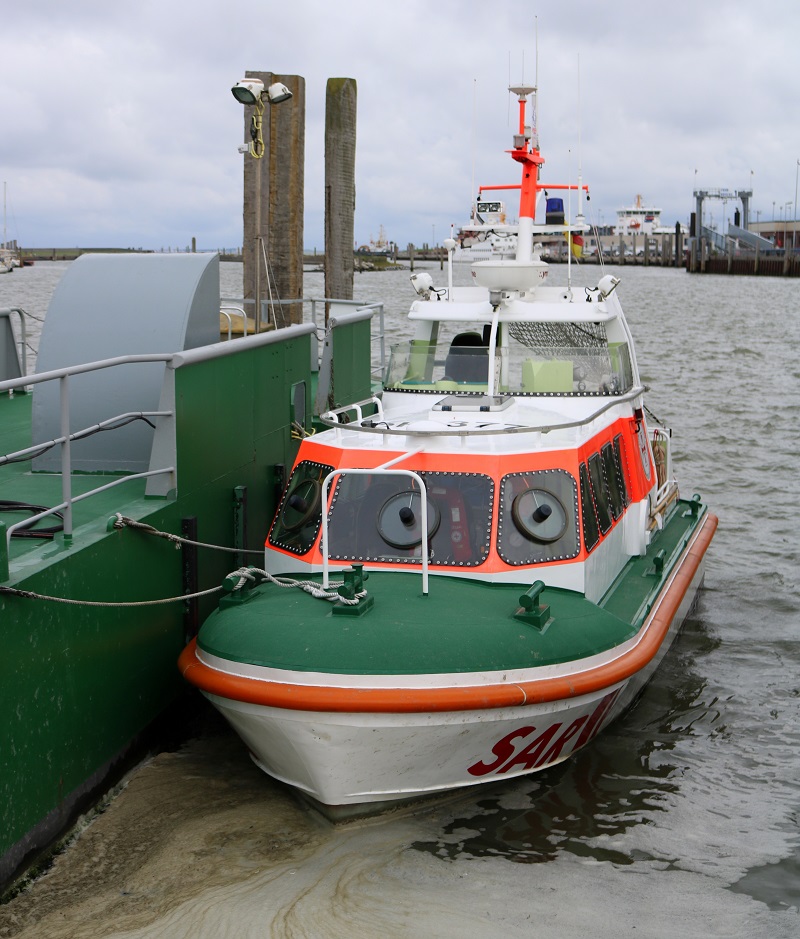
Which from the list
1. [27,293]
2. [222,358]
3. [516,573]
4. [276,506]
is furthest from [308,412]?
[27,293]

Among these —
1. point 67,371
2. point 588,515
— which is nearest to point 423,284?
point 588,515

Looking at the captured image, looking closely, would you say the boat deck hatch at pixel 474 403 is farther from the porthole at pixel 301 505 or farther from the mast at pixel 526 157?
the mast at pixel 526 157

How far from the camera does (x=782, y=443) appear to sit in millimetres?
19844

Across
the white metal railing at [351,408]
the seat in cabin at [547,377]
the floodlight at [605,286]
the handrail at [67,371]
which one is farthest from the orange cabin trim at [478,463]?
the floodlight at [605,286]

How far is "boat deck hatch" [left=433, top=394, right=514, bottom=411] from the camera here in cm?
866

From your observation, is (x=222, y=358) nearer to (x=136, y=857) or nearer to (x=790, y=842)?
(x=136, y=857)

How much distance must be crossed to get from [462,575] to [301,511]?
1.28 meters

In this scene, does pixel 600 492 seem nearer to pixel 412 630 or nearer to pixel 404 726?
pixel 412 630

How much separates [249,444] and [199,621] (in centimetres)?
158

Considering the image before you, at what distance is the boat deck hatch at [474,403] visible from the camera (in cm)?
866

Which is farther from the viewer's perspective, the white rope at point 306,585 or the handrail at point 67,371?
the white rope at point 306,585

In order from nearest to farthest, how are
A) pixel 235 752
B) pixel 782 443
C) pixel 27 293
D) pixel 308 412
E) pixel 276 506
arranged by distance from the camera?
pixel 235 752, pixel 276 506, pixel 308 412, pixel 782 443, pixel 27 293

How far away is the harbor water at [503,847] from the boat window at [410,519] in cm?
155

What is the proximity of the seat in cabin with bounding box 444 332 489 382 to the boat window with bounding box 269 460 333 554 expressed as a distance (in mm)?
1954
